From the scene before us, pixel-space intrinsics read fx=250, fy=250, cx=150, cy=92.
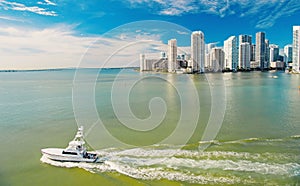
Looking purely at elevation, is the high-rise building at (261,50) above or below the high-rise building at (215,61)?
above

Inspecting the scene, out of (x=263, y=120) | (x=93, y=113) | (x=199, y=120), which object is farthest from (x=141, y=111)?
(x=263, y=120)

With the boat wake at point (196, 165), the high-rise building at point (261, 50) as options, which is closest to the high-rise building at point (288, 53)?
the high-rise building at point (261, 50)

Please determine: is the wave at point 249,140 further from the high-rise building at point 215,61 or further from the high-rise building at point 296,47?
the high-rise building at point 296,47

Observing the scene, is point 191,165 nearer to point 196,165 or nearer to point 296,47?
point 196,165

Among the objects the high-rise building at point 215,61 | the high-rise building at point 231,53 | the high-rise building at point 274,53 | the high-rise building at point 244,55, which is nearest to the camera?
the high-rise building at point 215,61

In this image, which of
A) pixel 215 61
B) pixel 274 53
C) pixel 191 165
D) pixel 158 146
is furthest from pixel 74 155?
pixel 274 53

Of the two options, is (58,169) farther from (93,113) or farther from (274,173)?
(93,113)
